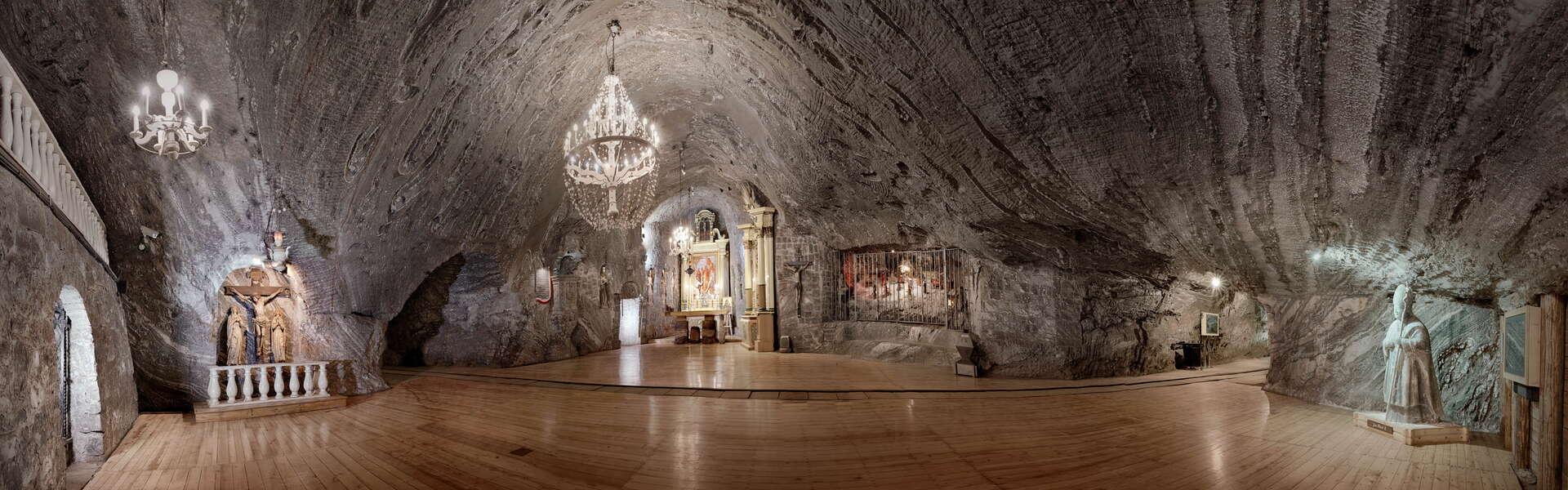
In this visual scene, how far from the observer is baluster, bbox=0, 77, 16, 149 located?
3057mm

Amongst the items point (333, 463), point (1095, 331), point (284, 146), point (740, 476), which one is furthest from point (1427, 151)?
point (284, 146)

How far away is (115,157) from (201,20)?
179 centimetres

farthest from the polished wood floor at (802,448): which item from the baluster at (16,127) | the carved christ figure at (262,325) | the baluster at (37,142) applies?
the baluster at (16,127)

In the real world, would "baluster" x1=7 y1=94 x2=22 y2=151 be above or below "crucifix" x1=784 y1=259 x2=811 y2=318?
above

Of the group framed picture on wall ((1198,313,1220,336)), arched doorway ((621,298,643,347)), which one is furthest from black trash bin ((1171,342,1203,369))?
arched doorway ((621,298,643,347))

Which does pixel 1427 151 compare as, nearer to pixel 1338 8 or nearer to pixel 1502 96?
pixel 1502 96

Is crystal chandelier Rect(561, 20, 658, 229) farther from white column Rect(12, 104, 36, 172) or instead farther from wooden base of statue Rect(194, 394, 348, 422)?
white column Rect(12, 104, 36, 172)

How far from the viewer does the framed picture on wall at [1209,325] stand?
10125 millimetres

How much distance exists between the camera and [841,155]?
9352 millimetres

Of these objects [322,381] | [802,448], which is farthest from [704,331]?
[802,448]

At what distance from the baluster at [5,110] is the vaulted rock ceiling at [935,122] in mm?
1629

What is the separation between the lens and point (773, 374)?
947 cm

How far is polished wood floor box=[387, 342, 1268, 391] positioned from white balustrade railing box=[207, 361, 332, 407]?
2.41 m

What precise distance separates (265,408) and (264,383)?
0.32m
